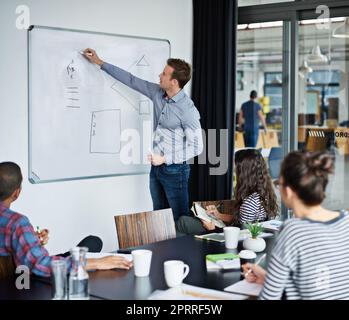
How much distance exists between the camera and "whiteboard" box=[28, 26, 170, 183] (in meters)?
3.87

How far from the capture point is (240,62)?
5.13 metres

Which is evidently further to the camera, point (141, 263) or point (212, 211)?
point (212, 211)

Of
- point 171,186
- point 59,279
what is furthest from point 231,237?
point 171,186

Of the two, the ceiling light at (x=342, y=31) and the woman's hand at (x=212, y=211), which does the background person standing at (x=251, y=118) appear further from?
the woman's hand at (x=212, y=211)

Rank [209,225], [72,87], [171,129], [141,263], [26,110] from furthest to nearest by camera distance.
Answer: [171,129] < [72,87] < [26,110] < [209,225] < [141,263]

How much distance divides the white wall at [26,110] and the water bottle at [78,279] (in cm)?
204

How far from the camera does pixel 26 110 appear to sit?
150 inches

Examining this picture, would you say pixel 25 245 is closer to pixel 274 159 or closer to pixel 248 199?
pixel 248 199

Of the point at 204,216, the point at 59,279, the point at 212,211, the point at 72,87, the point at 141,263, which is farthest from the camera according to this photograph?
the point at 72,87

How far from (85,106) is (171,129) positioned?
67 centimetres

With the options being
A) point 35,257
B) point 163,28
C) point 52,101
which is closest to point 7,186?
point 35,257

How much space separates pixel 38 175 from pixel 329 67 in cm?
244

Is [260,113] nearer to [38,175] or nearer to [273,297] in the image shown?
[38,175]

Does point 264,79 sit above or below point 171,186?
above
